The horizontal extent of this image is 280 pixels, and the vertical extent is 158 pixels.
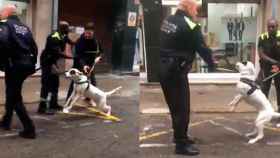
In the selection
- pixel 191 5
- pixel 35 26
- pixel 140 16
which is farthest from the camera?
pixel 35 26

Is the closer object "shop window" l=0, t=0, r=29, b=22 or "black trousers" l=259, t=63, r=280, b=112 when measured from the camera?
"black trousers" l=259, t=63, r=280, b=112

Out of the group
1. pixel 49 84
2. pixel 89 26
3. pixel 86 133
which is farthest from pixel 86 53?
pixel 86 133

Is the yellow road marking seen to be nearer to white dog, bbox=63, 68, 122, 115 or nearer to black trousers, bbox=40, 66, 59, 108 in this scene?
white dog, bbox=63, 68, 122, 115

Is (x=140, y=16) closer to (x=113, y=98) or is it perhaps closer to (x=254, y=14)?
(x=113, y=98)

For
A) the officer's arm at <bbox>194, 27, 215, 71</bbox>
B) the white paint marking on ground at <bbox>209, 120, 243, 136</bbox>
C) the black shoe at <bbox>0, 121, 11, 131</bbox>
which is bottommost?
the white paint marking on ground at <bbox>209, 120, 243, 136</bbox>

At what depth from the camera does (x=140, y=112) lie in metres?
7.65

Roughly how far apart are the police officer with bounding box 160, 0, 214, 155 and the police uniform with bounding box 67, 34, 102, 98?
1.90 meters

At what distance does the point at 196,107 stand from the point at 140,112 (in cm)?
112

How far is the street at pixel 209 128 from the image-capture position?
241 inches

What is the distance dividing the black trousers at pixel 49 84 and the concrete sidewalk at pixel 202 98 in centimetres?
117

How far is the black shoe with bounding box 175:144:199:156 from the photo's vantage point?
→ 19.4 feet

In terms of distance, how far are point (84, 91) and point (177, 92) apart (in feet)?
7.85

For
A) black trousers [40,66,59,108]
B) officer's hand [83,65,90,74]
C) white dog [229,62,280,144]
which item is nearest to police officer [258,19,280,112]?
white dog [229,62,280,144]

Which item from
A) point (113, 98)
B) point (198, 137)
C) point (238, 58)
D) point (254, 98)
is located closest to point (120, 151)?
point (198, 137)
